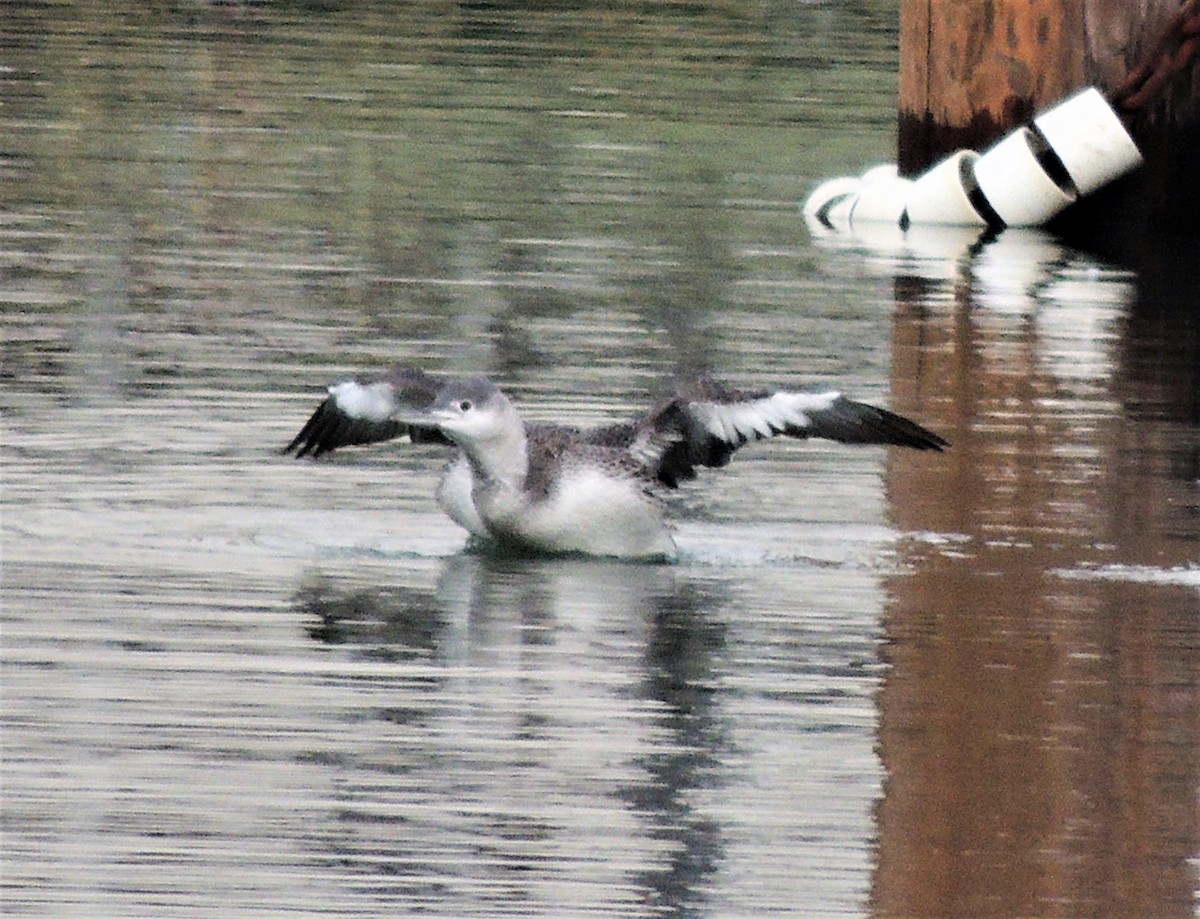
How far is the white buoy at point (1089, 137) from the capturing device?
1609cm

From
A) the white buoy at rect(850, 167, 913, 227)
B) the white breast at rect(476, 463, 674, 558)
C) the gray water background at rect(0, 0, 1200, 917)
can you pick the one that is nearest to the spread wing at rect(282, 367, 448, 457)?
Answer: the gray water background at rect(0, 0, 1200, 917)

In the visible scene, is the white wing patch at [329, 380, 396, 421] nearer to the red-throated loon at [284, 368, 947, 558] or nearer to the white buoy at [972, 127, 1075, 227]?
the red-throated loon at [284, 368, 947, 558]

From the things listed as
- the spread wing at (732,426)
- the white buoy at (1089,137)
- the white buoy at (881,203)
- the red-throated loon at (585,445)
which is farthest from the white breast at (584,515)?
the white buoy at (881,203)

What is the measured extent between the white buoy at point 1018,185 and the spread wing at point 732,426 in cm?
649

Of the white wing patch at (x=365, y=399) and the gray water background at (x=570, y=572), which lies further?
the white wing patch at (x=365, y=399)

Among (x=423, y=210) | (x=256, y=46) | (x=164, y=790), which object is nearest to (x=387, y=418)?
(x=164, y=790)

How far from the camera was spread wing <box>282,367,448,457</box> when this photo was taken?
1021 centimetres

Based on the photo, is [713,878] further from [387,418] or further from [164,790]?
[387,418]

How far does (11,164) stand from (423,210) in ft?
7.94

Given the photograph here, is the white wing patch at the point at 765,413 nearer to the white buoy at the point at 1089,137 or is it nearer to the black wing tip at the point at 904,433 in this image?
the black wing tip at the point at 904,433

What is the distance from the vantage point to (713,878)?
258 inches

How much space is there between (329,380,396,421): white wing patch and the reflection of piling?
675cm

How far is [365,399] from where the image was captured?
1028 centimetres

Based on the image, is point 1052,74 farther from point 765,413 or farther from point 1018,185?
point 765,413
